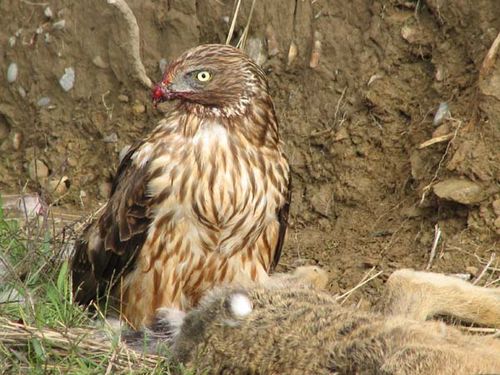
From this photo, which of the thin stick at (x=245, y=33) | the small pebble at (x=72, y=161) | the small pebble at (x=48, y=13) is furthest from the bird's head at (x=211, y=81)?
the small pebble at (x=48, y=13)

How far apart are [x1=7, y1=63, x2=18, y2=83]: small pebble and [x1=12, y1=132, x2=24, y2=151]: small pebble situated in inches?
15.0

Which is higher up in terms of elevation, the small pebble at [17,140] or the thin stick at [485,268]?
the thin stick at [485,268]

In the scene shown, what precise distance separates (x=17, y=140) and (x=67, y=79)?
1.90 ft

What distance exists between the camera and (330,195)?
7.44 meters

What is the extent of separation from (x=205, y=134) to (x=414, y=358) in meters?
1.91

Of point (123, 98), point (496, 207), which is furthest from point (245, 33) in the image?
point (496, 207)

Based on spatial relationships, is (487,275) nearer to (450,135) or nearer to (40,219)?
(450,135)

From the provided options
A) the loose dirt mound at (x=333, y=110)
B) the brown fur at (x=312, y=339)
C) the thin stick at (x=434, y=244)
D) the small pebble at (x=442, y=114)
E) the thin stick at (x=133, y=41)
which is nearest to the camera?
the brown fur at (x=312, y=339)

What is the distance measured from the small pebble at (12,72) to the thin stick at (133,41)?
0.95 meters

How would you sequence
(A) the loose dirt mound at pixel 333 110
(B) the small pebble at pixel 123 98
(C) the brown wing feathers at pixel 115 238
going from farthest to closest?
1. (B) the small pebble at pixel 123 98
2. (A) the loose dirt mound at pixel 333 110
3. (C) the brown wing feathers at pixel 115 238

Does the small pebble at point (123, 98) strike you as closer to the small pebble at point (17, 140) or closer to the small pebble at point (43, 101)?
the small pebble at point (43, 101)

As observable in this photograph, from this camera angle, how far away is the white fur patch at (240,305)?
17.1 feet

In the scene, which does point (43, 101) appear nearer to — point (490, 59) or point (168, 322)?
point (168, 322)

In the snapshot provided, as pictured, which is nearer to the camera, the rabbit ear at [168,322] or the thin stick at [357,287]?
the rabbit ear at [168,322]
